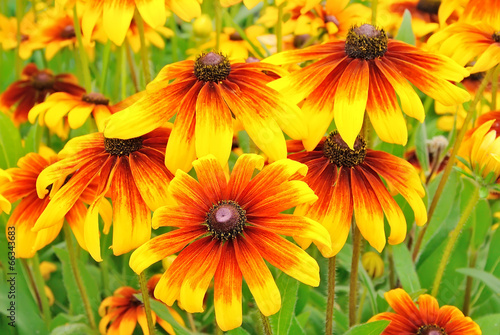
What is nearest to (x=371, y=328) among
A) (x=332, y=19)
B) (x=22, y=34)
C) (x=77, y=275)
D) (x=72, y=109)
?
(x=77, y=275)

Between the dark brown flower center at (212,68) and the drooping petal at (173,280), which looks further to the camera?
the dark brown flower center at (212,68)

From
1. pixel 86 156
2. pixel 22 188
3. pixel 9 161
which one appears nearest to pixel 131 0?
pixel 86 156

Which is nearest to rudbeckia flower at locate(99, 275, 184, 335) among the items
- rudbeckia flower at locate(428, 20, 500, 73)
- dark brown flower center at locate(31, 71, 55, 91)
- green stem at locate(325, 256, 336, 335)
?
green stem at locate(325, 256, 336, 335)

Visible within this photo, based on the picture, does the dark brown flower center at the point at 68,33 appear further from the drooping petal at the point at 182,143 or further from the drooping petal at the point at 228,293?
the drooping petal at the point at 228,293

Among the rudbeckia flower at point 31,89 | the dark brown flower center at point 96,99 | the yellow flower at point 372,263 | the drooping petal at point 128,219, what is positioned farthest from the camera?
the rudbeckia flower at point 31,89

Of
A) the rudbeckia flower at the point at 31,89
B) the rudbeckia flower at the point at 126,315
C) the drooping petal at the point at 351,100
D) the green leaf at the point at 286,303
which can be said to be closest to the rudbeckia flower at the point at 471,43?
the drooping petal at the point at 351,100

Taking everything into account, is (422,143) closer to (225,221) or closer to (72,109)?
(225,221)
